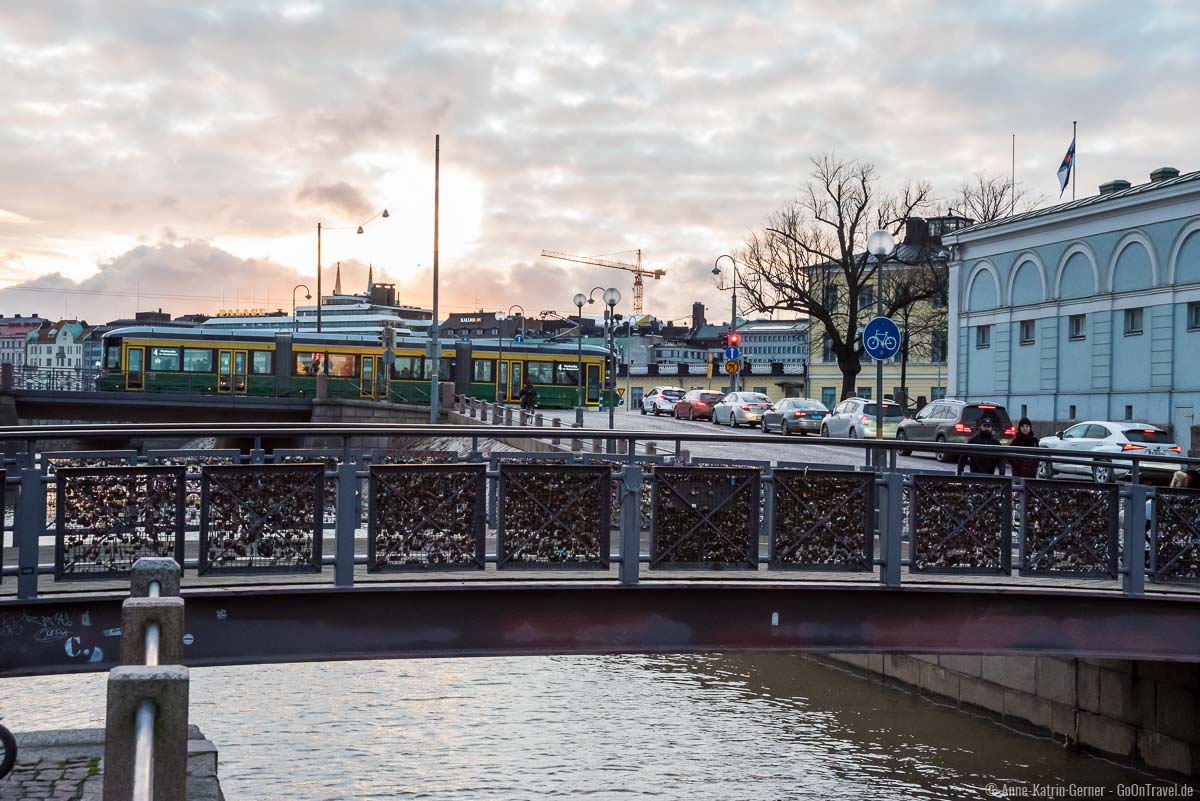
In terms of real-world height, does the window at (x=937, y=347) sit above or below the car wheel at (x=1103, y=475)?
above

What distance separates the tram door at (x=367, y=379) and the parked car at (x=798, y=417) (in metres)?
18.2

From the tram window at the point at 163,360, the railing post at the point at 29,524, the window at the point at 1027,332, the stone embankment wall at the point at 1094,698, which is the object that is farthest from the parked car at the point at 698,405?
the railing post at the point at 29,524

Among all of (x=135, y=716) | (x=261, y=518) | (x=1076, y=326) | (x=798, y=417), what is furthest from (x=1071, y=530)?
(x=798, y=417)

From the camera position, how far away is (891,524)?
34.6ft

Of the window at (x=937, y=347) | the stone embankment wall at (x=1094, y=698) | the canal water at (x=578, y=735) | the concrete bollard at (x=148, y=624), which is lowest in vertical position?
the canal water at (x=578, y=735)

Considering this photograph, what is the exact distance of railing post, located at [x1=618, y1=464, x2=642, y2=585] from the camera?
10.1m

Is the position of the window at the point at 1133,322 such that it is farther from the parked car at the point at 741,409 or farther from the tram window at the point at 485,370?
the tram window at the point at 485,370

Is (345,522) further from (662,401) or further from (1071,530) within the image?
(662,401)

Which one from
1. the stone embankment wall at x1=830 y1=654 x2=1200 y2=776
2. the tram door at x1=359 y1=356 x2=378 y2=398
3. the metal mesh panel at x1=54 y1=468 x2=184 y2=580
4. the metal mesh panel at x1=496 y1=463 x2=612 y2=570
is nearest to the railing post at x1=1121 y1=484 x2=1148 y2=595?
the stone embankment wall at x1=830 y1=654 x2=1200 y2=776

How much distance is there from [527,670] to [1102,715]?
31.3 feet

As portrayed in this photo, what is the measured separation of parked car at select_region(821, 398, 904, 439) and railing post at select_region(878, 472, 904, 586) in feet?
95.0

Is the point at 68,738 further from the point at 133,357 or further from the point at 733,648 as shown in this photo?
the point at 133,357

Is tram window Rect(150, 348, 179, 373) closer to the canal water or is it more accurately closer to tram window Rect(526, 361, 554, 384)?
tram window Rect(526, 361, 554, 384)

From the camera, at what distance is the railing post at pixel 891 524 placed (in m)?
10.4
